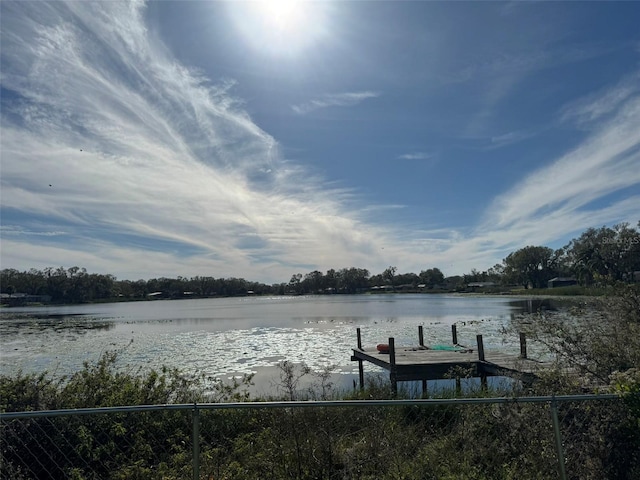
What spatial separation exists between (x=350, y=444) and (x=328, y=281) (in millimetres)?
171515

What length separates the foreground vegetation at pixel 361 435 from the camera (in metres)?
4.11

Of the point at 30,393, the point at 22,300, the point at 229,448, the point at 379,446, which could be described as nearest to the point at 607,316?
the point at 379,446

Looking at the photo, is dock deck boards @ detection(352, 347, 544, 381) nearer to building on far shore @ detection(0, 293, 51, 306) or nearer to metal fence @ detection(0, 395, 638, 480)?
metal fence @ detection(0, 395, 638, 480)

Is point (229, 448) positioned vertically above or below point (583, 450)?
below

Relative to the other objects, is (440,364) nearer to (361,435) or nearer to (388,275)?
(361,435)

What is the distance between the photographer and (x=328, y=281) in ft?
578

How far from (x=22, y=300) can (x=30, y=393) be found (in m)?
129

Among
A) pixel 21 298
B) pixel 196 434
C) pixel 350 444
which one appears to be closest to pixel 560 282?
pixel 350 444

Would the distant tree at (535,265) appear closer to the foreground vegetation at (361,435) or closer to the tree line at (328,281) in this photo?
the tree line at (328,281)

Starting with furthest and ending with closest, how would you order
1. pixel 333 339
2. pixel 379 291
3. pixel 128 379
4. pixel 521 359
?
pixel 379 291 → pixel 333 339 → pixel 521 359 → pixel 128 379

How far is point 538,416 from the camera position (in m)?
4.65

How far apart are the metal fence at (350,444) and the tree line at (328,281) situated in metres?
56.1

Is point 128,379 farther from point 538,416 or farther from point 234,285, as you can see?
point 234,285

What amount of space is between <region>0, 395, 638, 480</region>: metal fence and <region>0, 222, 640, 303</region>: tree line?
2210 inches
